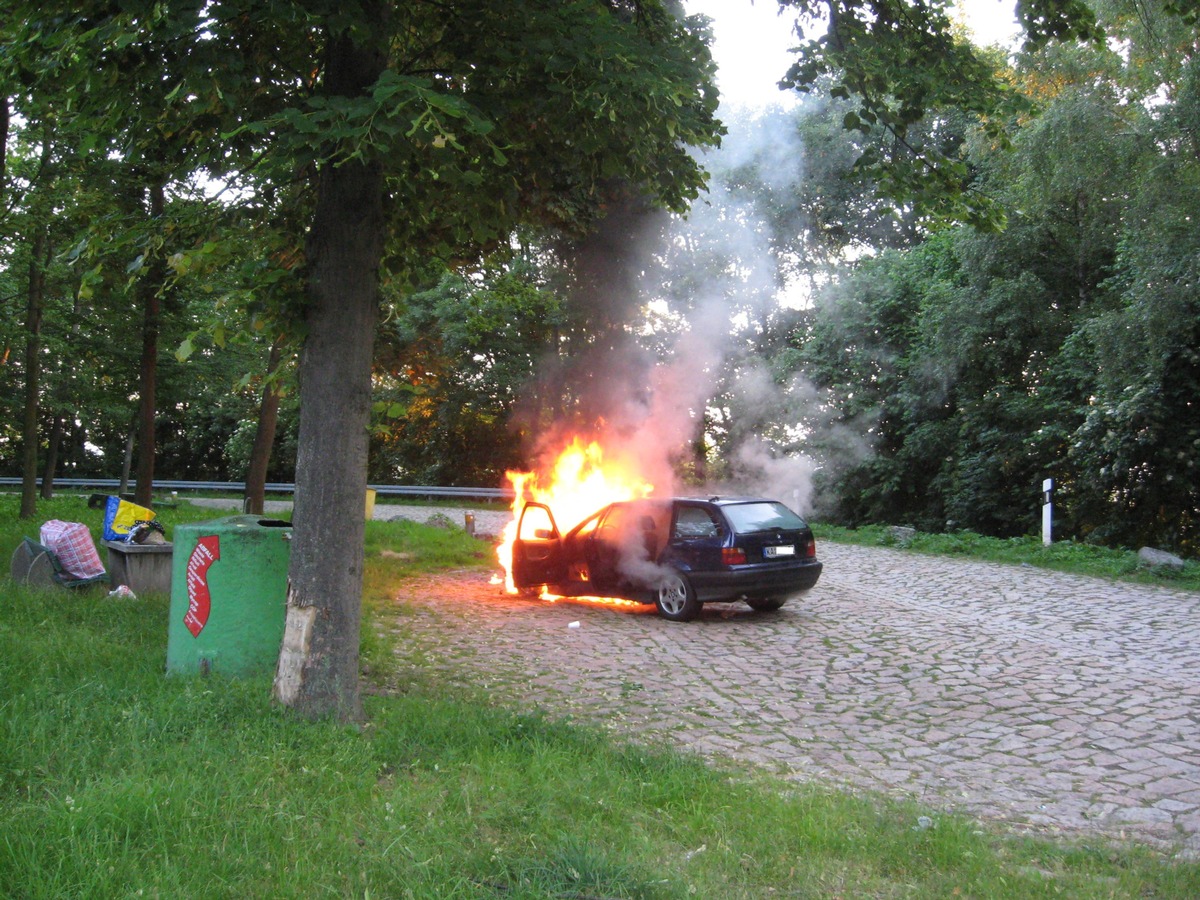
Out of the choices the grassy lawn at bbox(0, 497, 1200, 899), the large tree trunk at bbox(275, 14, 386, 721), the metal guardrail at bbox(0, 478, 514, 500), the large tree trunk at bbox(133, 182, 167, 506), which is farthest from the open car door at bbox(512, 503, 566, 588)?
the metal guardrail at bbox(0, 478, 514, 500)

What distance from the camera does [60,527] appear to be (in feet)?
36.0

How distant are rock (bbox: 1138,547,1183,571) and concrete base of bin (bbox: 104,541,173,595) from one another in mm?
13975

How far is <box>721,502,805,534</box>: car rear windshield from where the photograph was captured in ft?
37.3

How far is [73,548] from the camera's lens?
10.8 m

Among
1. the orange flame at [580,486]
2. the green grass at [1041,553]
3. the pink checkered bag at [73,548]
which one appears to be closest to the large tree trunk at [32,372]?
the pink checkered bag at [73,548]

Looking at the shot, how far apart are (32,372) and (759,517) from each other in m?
13.6

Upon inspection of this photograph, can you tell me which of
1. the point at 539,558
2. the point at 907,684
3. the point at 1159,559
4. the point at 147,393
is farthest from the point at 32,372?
the point at 1159,559

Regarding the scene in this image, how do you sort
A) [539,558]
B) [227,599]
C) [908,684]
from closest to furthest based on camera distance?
[227,599]
[908,684]
[539,558]

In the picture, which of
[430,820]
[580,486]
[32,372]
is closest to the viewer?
[430,820]

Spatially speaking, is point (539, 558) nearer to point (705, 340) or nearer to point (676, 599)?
point (676, 599)

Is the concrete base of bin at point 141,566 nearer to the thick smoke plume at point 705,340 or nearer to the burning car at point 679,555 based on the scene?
the burning car at point 679,555

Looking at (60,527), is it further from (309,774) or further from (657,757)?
(657,757)

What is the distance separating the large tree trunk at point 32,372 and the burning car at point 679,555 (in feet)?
33.9

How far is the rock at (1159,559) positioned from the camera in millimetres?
15094
